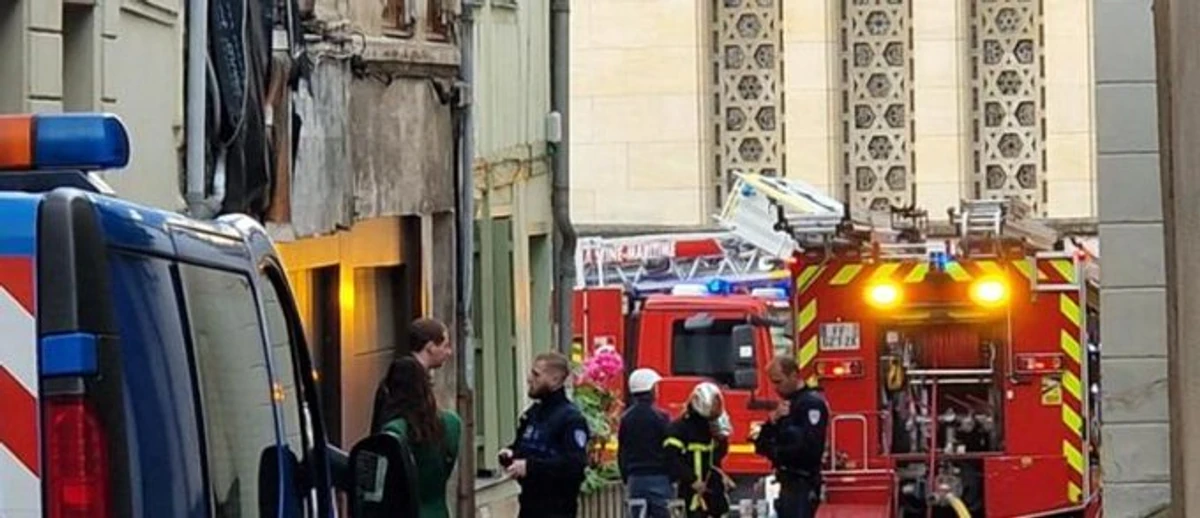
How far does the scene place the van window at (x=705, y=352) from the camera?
83.2ft

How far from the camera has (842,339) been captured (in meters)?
20.5

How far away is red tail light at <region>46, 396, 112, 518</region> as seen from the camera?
4.80 meters

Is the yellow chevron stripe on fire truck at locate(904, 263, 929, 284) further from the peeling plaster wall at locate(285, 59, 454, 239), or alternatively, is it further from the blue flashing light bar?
the blue flashing light bar

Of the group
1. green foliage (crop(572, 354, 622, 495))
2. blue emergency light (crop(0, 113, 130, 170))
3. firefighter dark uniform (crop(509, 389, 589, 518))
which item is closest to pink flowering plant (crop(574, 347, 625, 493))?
green foliage (crop(572, 354, 622, 495))

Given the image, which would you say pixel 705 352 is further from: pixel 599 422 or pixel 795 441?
pixel 795 441

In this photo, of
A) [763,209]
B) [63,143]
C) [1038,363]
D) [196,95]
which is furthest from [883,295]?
[63,143]

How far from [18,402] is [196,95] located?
838cm

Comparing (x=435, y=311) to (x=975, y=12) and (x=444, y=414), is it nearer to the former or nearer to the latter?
(x=444, y=414)

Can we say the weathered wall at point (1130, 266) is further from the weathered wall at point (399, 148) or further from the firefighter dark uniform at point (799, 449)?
the firefighter dark uniform at point (799, 449)

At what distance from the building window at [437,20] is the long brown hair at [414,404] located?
7773mm

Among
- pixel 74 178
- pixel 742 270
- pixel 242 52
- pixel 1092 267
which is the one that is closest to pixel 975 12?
pixel 742 270

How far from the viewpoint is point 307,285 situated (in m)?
16.5

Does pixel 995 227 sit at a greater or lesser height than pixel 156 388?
greater

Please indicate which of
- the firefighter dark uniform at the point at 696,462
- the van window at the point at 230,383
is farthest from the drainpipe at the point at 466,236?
the van window at the point at 230,383
